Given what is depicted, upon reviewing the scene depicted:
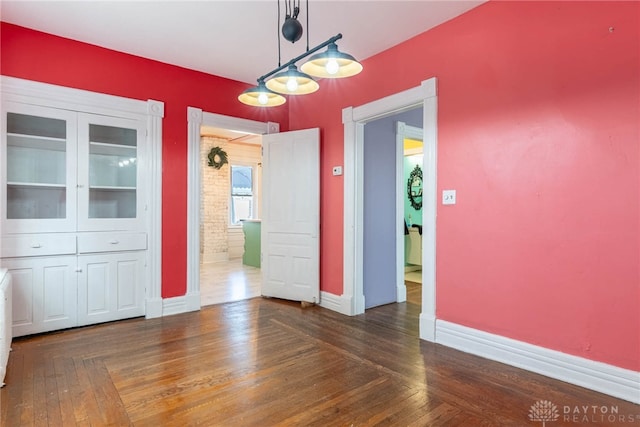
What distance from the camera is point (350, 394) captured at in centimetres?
224

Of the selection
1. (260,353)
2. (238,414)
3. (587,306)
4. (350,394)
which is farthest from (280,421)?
(587,306)

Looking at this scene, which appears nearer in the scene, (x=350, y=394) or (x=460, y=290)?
(x=350, y=394)

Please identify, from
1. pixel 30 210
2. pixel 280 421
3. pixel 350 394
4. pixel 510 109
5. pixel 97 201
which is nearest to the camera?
pixel 280 421

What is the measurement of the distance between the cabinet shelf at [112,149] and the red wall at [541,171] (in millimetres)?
2972

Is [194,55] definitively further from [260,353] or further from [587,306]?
[587,306]

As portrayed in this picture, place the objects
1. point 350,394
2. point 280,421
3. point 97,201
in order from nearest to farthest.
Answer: point 280,421
point 350,394
point 97,201

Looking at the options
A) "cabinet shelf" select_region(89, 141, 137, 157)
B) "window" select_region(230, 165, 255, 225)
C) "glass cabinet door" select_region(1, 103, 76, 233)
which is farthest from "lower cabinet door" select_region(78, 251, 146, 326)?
"window" select_region(230, 165, 255, 225)

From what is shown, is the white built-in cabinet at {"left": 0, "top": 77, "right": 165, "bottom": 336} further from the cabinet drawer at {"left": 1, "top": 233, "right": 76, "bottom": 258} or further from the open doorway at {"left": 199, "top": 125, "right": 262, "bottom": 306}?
the open doorway at {"left": 199, "top": 125, "right": 262, "bottom": 306}

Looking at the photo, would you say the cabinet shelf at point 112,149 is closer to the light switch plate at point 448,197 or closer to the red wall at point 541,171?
the red wall at point 541,171

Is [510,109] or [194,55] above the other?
[194,55]

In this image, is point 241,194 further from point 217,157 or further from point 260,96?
point 260,96

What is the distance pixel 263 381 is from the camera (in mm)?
2404

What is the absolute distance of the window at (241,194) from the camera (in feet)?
28.4

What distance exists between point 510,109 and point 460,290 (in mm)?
1503
